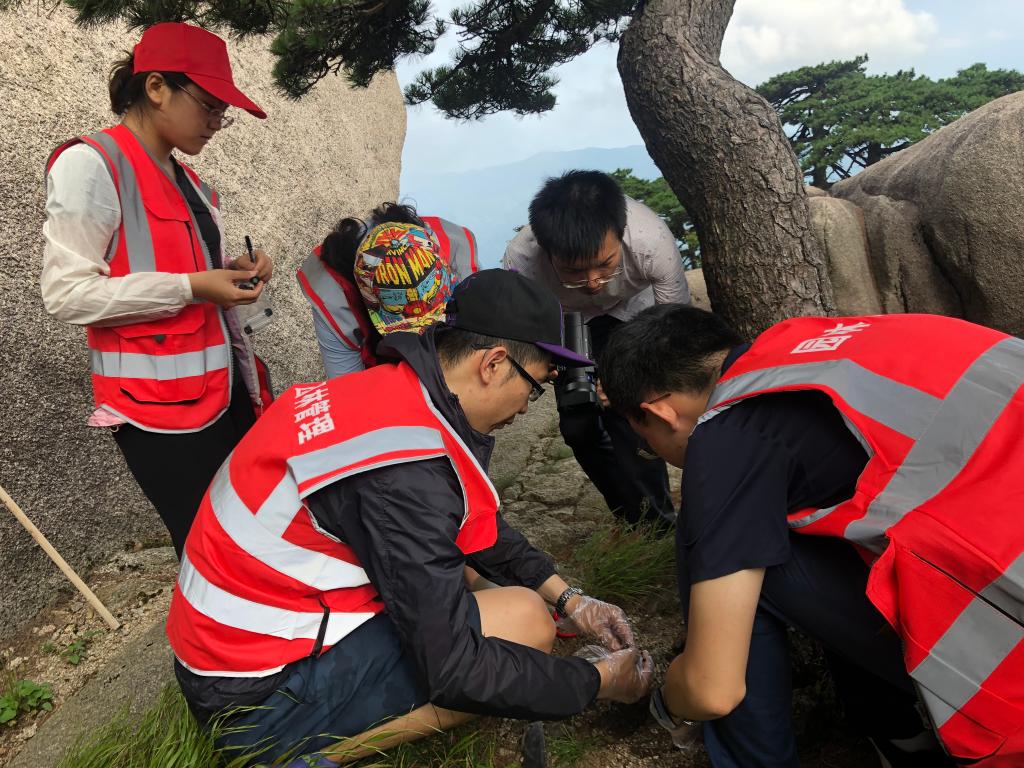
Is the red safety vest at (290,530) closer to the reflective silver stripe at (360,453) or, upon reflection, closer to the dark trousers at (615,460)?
the reflective silver stripe at (360,453)

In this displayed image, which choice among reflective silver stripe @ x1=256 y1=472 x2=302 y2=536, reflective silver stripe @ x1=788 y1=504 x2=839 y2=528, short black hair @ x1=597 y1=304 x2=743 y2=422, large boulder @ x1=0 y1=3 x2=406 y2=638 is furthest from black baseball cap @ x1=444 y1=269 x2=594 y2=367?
large boulder @ x1=0 y1=3 x2=406 y2=638

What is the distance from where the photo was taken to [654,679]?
216 cm

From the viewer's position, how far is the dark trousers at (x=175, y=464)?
2.07 meters

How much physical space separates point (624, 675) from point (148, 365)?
1.70 metres

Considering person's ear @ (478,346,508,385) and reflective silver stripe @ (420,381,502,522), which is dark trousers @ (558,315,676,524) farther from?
reflective silver stripe @ (420,381,502,522)

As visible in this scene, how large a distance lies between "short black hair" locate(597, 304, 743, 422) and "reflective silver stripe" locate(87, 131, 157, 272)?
57.3 inches

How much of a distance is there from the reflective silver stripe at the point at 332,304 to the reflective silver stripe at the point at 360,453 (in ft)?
4.07

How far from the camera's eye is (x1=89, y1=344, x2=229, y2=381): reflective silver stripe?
79.8 inches

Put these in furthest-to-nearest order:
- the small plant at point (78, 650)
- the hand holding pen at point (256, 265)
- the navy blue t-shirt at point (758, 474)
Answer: the small plant at point (78, 650) < the hand holding pen at point (256, 265) < the navy blue t-shirt at point (758, 474)

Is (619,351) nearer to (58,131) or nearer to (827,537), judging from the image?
(827,537)

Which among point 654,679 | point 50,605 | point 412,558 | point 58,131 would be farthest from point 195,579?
point 58,131

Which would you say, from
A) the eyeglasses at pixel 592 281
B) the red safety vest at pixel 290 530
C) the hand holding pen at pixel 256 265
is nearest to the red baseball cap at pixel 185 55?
the hand holding pen at pixel 256 265

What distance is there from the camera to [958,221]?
15.4 feet

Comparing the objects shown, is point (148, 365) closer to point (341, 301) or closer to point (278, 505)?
point (341, 301)
